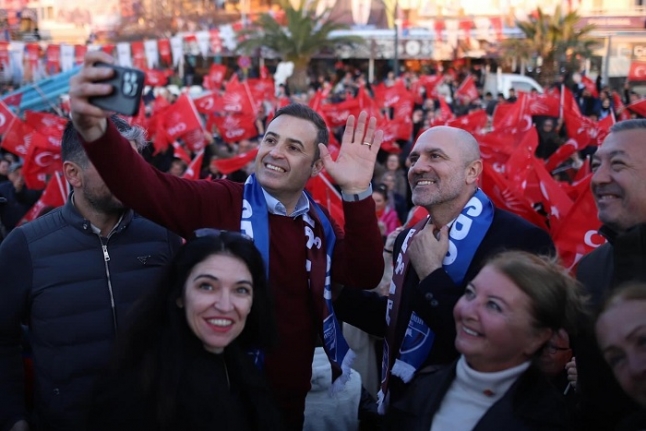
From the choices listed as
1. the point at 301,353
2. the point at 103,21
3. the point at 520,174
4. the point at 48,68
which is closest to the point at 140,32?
the point at 103,21

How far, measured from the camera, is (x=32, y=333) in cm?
267

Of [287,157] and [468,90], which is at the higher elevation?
[287,157]

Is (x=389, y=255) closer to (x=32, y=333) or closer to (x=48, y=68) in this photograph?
(x=32, y=333)

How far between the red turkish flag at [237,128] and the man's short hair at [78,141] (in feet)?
25.8

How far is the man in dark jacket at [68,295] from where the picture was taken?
2.60 metres

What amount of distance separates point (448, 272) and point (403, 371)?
1.30 ft

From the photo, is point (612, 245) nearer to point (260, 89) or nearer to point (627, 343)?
point (627, 343)

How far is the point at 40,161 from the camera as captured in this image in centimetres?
780

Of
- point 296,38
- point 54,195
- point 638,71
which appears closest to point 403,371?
point 54,195

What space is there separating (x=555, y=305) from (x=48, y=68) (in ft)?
85.7

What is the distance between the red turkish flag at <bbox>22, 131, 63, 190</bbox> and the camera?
7703 mm

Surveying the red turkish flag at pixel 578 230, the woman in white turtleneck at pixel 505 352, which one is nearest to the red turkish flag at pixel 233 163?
the red turkish flag at pixel 578 230

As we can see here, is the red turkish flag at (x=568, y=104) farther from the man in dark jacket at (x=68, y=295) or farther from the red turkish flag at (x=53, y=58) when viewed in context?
the red turkish flag at (x=53, y=58)

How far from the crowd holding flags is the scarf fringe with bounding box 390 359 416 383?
2.02m
